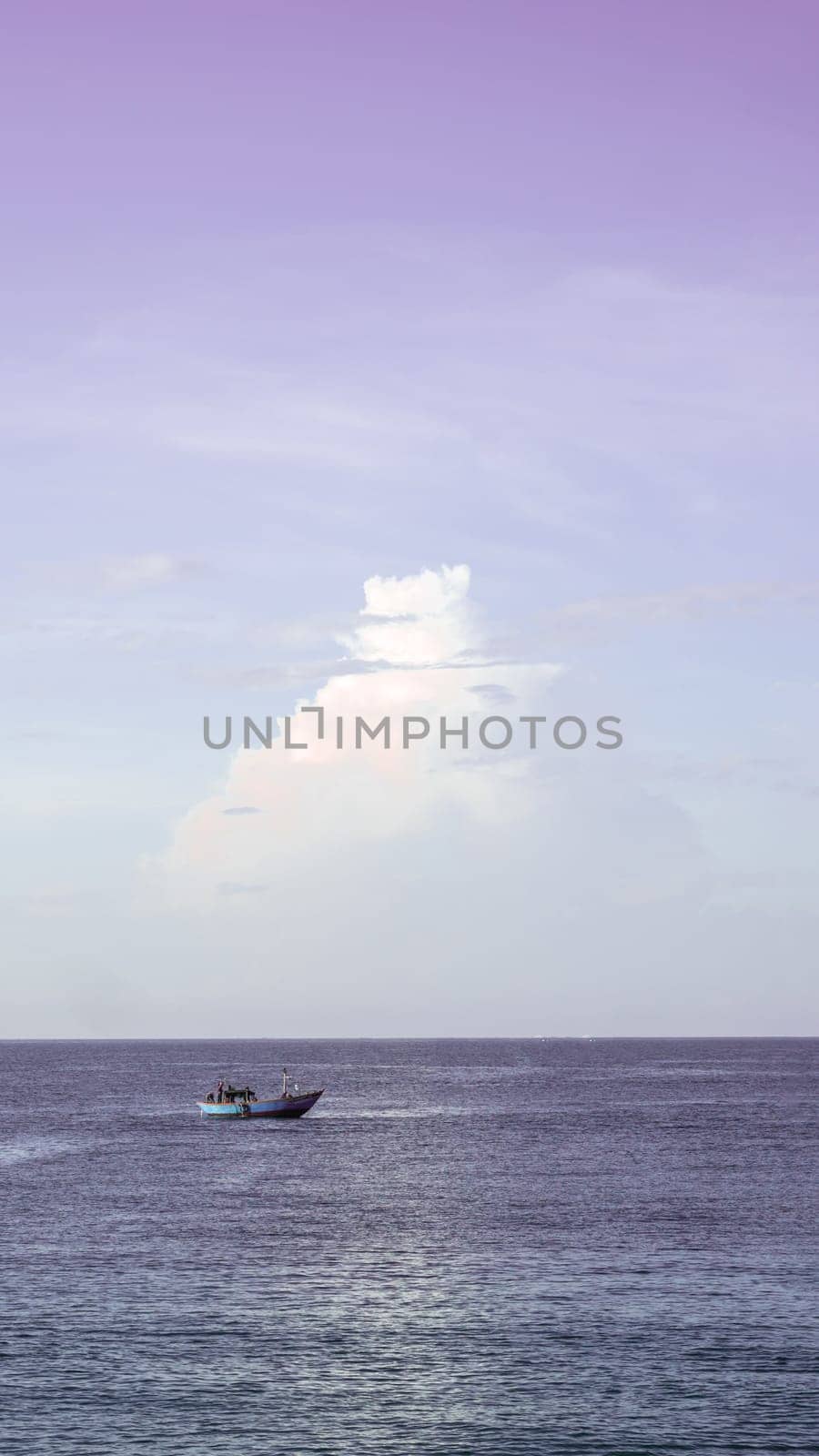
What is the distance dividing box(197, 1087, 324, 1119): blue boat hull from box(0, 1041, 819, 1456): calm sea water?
39616 mm

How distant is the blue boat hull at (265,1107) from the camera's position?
505ft

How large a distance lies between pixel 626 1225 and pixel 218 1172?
37.5 meters

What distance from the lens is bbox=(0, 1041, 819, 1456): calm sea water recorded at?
152 feet

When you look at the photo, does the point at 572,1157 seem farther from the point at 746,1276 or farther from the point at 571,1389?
the point at 571,1389

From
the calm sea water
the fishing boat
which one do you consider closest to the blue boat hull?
the fishing boat

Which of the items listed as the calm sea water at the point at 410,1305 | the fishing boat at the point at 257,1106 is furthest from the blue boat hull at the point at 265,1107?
the calm sea water at the point at 410,1305

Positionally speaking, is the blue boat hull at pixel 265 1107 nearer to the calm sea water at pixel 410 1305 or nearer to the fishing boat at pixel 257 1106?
the fishing boat at pixel 257 1106

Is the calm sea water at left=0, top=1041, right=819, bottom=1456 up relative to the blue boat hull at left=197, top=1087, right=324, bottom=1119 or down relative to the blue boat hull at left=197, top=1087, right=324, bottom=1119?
down

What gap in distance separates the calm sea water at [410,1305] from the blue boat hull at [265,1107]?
39.6m

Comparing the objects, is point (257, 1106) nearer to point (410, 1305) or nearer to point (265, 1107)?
point (265, 1107)

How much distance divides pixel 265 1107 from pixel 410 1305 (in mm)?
96345

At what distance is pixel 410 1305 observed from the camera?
61.0 m

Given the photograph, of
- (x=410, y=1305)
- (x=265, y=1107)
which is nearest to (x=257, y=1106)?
(x=265, y=1107)

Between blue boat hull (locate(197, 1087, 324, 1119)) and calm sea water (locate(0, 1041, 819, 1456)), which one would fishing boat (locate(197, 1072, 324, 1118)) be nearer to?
blue boat hull (locate(197, 1087, 324, 1119))
